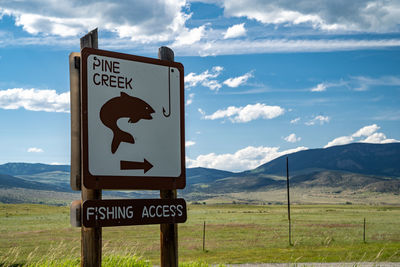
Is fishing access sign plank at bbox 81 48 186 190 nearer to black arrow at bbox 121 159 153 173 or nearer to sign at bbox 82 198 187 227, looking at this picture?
black arrow at bbox 121 159 153 173

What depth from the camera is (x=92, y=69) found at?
5363mm

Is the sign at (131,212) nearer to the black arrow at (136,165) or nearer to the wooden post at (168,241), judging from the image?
the wooden post at (168,241)

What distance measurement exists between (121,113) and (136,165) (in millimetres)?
666

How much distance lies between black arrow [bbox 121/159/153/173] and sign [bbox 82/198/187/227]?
1.28 feet

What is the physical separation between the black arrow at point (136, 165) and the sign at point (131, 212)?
0.39 metres

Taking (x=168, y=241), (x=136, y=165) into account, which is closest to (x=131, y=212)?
(x=136, y=165)

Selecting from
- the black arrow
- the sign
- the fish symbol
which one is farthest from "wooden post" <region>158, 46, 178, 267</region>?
the fish symbol

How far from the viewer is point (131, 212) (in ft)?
17.6

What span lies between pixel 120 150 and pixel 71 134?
24.6 inches

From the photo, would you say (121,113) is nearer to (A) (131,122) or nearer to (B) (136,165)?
(A) (131,122)

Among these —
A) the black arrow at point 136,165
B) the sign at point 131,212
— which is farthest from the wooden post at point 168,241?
the black arrow at point 136,165

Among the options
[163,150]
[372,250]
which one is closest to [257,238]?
[372,250]

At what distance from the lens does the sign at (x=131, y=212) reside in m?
5.12

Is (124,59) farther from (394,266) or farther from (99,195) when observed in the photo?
(394,266)
